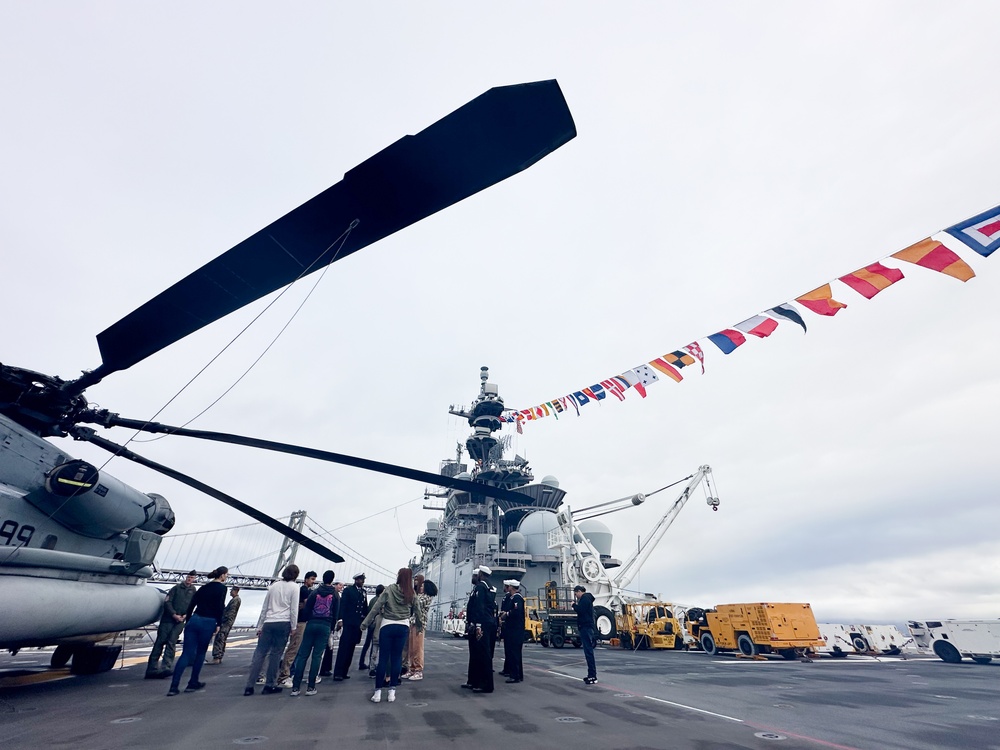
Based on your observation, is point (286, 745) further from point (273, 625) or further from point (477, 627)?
point (477, 627)

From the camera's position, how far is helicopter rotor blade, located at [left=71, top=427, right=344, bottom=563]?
7.17 m

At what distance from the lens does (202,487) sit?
7.42 metres

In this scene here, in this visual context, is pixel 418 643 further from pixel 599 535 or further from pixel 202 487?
pixel 599 535

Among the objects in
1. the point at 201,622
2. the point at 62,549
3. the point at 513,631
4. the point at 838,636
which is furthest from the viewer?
the point at 838,636

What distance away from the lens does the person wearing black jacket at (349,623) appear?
9391 mm

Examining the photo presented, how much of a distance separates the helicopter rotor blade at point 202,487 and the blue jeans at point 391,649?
54.2 inches

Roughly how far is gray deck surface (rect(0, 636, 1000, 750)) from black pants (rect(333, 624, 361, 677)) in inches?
17.6

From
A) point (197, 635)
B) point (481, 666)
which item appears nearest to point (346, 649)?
point (197, 635)

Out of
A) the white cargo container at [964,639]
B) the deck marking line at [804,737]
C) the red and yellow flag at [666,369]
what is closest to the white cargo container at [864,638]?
the white cargo container at [964,639]

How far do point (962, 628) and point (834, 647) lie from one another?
16.2 feet

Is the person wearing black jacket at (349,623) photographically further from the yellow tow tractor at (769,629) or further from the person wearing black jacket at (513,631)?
the yellow tow tractor at (769,629)

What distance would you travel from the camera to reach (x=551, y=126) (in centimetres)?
349

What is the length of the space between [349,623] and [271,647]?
7.39 ft

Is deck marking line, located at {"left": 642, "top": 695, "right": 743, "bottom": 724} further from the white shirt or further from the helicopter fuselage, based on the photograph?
the helicopter fuselage
